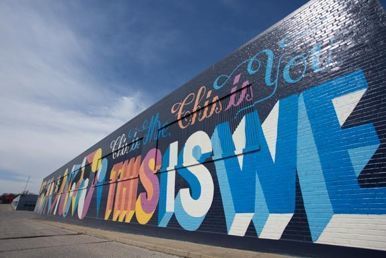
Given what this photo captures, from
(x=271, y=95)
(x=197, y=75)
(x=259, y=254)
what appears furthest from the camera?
(x=197, y=75)

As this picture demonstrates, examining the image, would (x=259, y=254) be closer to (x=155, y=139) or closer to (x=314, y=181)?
(x=314, y=181)

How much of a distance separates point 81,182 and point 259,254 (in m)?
22.4

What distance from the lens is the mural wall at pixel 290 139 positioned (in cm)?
579

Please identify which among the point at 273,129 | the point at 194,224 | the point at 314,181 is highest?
the point at 273,129

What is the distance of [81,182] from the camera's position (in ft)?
82.8

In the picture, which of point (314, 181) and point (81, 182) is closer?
point (314, 181)

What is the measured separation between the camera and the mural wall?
19.0ft

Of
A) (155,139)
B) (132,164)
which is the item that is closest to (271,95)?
(155,139)

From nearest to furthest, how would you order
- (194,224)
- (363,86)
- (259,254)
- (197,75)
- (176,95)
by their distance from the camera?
(363,86) < (259,254) < (194,224) < (197,75) < (176,95)

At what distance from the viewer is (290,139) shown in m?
7.32

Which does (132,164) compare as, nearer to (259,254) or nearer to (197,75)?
(197,75)

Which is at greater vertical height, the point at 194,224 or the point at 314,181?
the point at 314,181

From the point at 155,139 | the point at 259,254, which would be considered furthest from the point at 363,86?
the point at 155,139

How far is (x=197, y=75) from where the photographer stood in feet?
40.8
